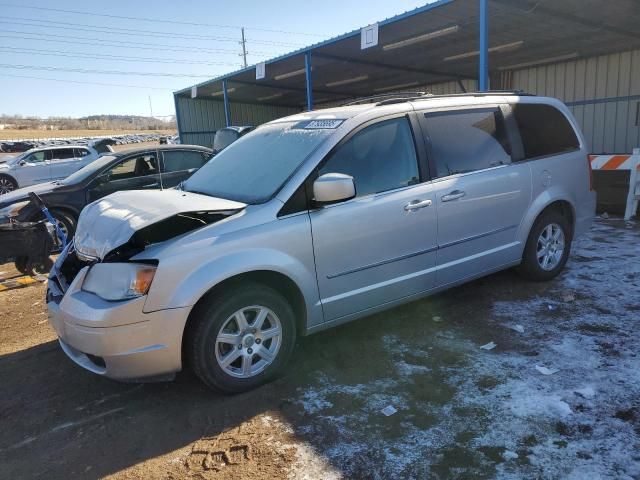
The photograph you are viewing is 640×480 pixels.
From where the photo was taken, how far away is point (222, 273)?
291cm

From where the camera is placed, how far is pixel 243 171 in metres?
3.79

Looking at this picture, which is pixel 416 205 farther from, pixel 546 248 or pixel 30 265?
pixel 30 265

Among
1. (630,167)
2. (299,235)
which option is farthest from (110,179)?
(630,167)

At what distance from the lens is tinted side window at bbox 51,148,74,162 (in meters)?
16.0

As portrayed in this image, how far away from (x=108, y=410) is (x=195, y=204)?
144 centimetres

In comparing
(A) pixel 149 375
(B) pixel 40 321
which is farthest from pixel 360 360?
(B) pixel 40 321

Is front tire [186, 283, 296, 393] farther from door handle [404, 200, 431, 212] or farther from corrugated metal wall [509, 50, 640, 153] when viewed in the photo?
corrugated metal wall [509, 50, 640, 153]

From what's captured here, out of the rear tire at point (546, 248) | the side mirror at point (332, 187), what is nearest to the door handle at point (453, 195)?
the side mirror at point (332, 187)

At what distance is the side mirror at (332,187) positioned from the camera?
3.17 m

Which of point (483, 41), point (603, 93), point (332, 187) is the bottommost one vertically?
point (332, 187)

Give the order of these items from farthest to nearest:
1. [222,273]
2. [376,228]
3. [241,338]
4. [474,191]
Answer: [474,191], [376,228], [241,338], [222,273]

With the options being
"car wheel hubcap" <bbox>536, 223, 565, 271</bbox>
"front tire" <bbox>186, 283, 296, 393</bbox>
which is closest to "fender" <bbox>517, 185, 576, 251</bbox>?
"car wheel hubcap" <bbox>536, 223, 565, 271</bbox>

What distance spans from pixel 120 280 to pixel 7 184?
51.8 ft

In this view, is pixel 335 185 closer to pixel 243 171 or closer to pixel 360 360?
pixel 243 171
